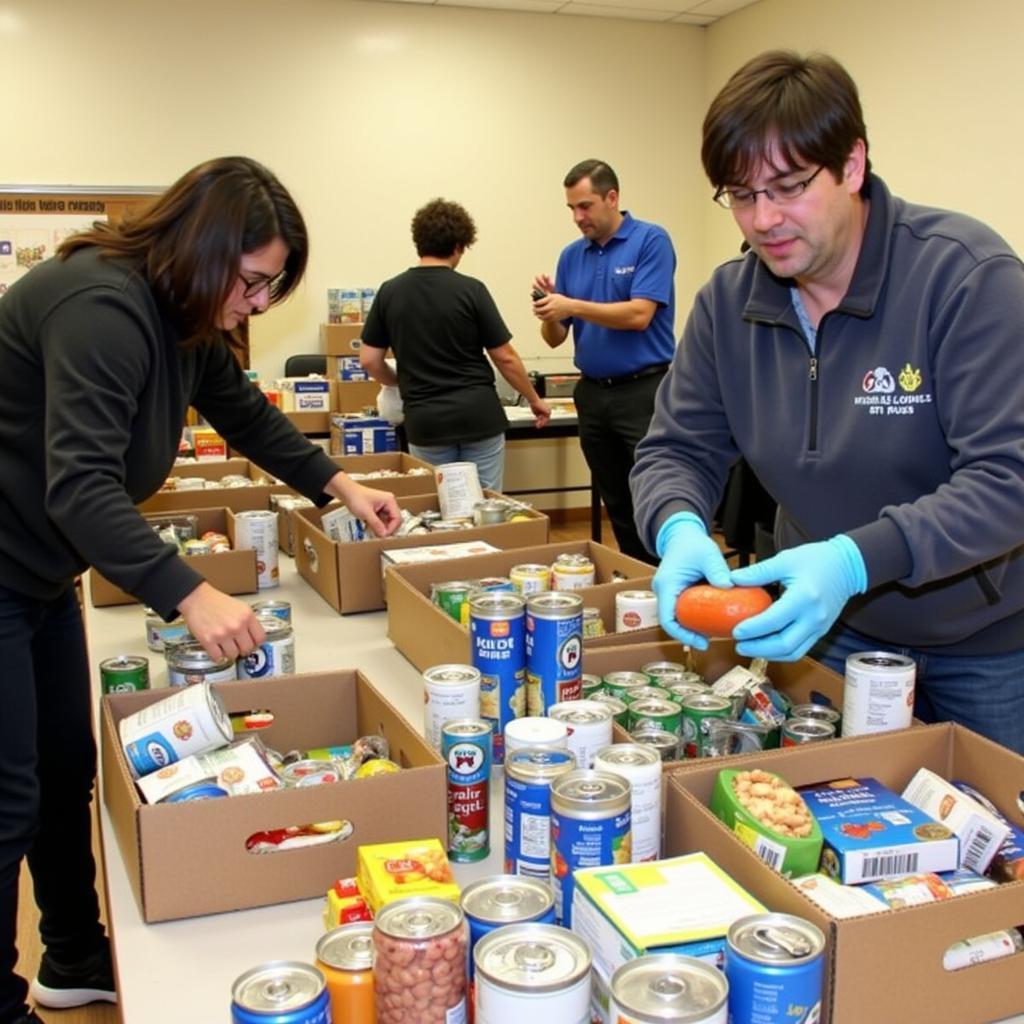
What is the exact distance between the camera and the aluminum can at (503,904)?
2.90 feet

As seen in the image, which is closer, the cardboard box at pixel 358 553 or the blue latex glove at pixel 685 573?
the blue latex glove at pixel 685 573

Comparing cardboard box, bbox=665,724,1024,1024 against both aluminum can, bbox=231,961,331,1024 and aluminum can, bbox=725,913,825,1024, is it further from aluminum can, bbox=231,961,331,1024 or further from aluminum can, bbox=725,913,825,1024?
aluminum can, bbox=231,961,331,1024

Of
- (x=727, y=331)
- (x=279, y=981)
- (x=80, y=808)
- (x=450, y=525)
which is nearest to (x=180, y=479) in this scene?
(x=450, y=525)

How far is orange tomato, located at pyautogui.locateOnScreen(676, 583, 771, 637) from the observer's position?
1322mm

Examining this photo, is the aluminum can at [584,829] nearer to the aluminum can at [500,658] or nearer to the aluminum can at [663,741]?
the aluminum can at [663,741]

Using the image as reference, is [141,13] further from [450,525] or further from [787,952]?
[787,952]

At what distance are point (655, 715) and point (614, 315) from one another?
2.89 m

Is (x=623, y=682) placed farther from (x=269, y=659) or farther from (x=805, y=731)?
(x=269, y=659)

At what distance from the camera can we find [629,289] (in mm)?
4258

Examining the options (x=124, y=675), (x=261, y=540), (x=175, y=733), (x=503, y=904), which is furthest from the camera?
(x=261, y=540)

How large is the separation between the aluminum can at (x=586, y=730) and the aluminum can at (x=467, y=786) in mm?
96

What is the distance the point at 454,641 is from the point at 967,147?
4.49 m

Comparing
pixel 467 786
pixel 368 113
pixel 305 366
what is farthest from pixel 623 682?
pixel 368 113

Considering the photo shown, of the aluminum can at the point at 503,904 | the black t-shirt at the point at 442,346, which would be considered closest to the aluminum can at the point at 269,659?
the aluminum can at the point at 503,904
